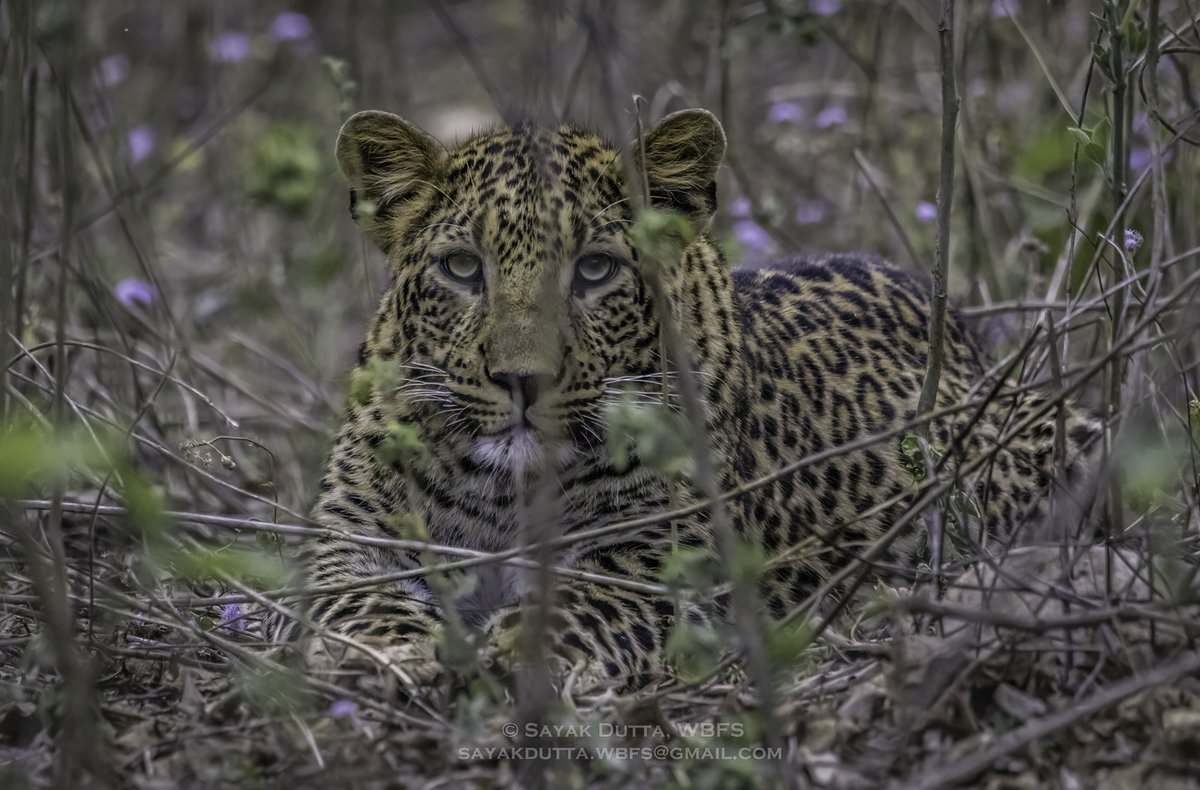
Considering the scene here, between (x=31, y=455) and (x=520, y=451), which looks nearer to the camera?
(x=31, y=455)

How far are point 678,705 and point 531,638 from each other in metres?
1.01

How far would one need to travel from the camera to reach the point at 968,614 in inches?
146

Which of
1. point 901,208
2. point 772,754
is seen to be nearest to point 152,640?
point 772,754

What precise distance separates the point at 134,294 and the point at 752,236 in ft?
11.5

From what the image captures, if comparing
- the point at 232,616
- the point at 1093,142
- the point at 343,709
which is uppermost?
the point at 1093,142

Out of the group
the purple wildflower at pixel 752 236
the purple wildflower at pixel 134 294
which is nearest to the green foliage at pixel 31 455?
the purple wildflower at pixel 134 294

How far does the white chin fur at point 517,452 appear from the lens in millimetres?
5195

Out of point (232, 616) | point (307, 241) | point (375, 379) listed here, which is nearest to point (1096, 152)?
point (375, 379)

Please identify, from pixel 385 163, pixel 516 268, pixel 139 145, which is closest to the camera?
pixel 516 268

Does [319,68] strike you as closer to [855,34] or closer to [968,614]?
[855,34]

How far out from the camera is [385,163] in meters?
5.80

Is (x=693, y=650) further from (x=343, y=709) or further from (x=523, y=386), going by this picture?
(x=523, y=386)

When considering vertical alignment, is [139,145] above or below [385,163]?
above

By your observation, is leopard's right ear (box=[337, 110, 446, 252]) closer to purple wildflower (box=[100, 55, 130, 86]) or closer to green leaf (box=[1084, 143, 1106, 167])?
green leaf (box=[1084, 143, 1106, 167])
